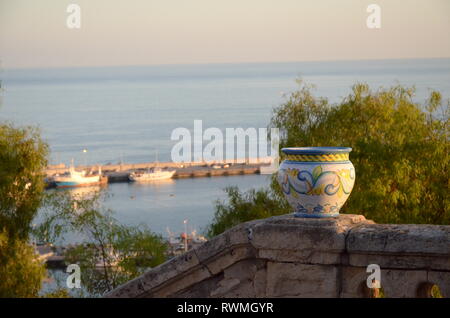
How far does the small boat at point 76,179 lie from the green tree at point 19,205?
2374 inches

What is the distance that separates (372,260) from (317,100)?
1861cm

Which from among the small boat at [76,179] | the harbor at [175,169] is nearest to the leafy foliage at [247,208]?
the harbor at [175,169]

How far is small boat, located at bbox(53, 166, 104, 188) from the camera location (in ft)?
267

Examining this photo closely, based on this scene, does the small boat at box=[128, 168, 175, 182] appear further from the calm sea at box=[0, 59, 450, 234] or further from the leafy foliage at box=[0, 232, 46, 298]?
the leafy foliage at box=[0, 232, 46, 298]

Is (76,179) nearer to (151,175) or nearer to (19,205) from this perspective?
(151,175)

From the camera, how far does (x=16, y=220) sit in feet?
68.6

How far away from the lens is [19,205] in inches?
834

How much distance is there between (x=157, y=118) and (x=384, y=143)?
99.8 meters

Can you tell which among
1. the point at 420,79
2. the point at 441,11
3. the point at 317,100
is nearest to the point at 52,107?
the point at 420,79

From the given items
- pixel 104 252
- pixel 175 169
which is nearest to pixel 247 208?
pixel 104 252

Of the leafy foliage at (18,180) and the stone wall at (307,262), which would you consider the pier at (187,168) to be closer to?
the leafy foliage at (18,180)

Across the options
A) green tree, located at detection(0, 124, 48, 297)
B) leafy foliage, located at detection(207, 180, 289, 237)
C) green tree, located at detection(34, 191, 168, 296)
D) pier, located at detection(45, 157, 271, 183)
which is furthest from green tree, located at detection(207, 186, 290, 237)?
pier, located at detection(45, 157, 271, 183)

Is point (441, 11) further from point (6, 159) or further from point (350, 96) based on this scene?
point (6, 159)

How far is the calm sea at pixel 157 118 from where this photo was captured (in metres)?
66.4
